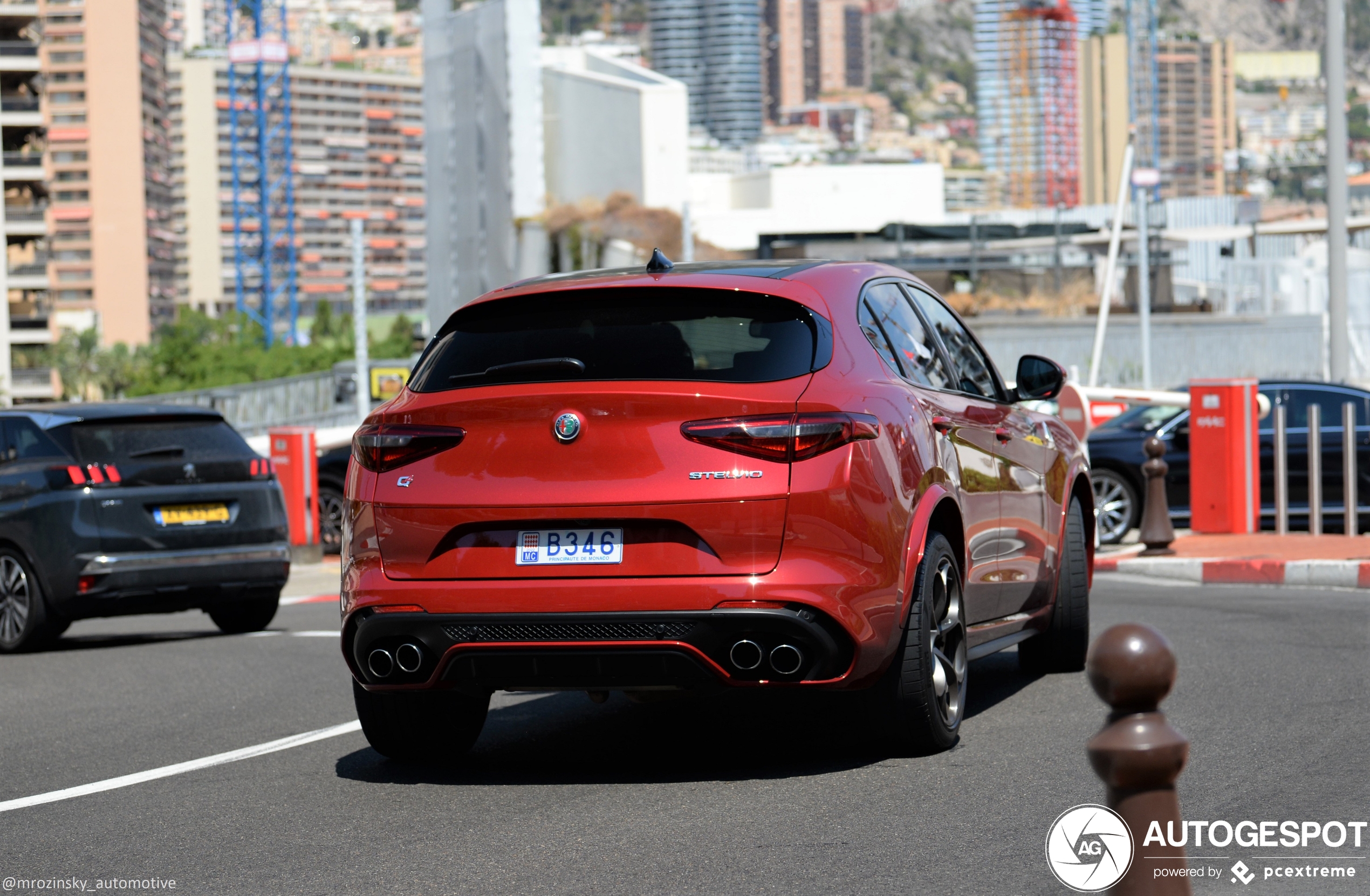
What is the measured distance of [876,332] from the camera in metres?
6.38

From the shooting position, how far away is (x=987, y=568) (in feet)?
22.7

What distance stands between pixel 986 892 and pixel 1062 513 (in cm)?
384

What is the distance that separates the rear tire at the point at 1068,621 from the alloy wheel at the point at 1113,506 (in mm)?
8442

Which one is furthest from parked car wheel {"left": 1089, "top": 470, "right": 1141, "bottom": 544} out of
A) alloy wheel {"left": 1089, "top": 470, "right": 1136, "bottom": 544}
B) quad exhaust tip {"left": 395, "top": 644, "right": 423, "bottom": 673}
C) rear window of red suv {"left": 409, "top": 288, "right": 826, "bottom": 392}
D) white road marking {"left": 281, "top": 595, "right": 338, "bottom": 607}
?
quad exhaust tip {"left": 395, "top": 644, "right": 423, "bottom": 673}

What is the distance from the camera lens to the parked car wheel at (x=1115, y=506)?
16.7m

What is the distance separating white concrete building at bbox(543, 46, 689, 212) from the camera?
91312 mm

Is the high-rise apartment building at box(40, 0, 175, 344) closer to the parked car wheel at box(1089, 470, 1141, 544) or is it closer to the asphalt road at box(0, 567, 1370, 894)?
the parked car wheel at box(1089, 470, 1141, 544)

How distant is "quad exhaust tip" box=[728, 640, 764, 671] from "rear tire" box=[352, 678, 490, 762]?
43.1 inches

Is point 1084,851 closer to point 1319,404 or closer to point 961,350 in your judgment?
point 961,350

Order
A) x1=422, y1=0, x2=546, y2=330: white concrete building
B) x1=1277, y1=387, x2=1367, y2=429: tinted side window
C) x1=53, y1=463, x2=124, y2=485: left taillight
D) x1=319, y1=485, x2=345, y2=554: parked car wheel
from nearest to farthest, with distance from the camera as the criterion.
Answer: x1=53, y1=463, x2=124, y2=485: left taillight
x1=1277, y1=387, x2=1367, y2=429: tinted side window
x1=319, y1=485, x2=345, y2=554: parked car wheel
x1=422, y1=0, x2=546, y2=330: white concrete building

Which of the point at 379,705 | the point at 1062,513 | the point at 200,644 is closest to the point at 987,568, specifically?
the point at 1062,513

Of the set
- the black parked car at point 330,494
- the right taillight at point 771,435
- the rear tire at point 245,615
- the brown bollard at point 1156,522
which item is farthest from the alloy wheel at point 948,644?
the black parked car at point 330,494

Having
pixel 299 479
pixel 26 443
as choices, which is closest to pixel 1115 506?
pixel 299 479

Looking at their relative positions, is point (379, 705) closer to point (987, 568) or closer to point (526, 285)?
point (526, 285)
